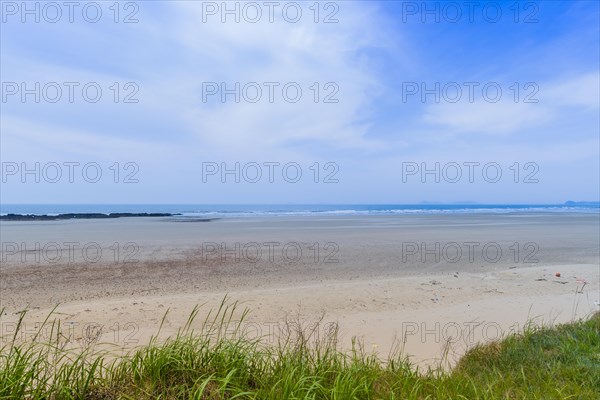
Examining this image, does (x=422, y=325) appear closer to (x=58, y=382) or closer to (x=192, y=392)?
(x=192, y=392)

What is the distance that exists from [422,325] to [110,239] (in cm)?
2159

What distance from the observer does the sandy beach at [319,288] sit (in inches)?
299

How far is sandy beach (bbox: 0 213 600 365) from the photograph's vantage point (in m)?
7.59

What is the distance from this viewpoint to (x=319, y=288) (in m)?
11.1

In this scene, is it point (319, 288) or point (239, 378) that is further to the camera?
point (319, 288)

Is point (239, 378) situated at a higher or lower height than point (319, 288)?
higher

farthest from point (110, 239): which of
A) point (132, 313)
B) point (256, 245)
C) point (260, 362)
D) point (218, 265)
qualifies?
point (260, 362)

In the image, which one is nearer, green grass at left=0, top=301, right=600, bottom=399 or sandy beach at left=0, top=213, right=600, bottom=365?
green grass at left=0, top=301, right=600, bottom=399

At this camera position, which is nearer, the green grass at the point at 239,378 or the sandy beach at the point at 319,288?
the green grass at the point at 239,378

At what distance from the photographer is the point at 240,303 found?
9.38 m

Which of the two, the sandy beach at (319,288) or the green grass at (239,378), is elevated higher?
the green grass at (239,378)

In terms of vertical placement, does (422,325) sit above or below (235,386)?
below

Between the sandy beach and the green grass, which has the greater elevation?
the green grass

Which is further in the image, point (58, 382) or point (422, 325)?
point (422, 325)
